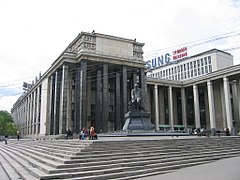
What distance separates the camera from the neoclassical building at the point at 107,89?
1825 inches

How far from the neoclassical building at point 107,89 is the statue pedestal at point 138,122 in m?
17.0

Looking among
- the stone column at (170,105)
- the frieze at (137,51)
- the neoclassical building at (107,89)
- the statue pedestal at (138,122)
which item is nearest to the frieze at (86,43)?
the neoclassical building at (107,89)

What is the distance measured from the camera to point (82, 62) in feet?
151

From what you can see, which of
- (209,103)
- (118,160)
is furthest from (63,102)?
(118,160)

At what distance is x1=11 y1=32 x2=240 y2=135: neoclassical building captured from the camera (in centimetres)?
4634

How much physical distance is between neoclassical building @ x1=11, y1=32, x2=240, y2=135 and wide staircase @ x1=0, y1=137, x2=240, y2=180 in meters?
26.4

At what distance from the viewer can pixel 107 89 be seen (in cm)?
4722

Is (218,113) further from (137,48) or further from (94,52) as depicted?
(94,52)

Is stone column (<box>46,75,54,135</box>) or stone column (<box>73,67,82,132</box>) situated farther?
stone column (<box>46,75,54,135</box>)

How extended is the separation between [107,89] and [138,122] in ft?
64.8

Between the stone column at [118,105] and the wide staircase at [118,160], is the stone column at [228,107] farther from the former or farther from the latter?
the wide staircase at [118,160]

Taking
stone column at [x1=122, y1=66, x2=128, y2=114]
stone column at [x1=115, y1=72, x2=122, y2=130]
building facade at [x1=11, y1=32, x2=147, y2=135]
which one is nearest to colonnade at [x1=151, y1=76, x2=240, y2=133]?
building facade at [x1=11, y1=32, x2=147, y2=135]

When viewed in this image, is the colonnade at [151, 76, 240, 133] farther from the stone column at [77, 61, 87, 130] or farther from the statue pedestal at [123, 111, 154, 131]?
the statue pedestal at [123, 111, 154, 131]

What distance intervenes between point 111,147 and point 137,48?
40.4 meters
